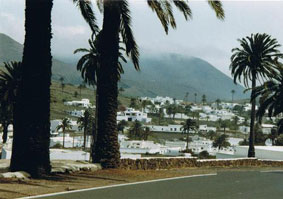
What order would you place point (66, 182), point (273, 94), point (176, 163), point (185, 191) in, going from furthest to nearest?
point (273, 94) → point (176, 163) → point (66, 182) → point (185, 191)

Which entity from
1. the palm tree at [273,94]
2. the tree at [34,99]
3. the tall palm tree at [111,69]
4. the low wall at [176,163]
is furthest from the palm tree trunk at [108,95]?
the palm tree at [273,94]

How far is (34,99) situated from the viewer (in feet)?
49.2

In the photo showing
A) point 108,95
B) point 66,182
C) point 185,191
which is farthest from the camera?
point 108,95

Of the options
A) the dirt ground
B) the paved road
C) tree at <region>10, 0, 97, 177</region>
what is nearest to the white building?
the dirt ground

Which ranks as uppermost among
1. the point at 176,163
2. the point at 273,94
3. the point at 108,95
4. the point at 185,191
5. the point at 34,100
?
the point at 273,94

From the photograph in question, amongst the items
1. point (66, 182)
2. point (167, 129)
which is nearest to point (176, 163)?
point (66, 182)

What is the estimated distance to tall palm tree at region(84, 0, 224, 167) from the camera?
61.4 feet

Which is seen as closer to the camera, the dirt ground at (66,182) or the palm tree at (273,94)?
the dirt ground at (66,182)

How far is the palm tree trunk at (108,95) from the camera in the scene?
18703 mm

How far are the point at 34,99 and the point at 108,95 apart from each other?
434 cm

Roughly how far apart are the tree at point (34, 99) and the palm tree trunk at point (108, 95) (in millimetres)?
3713

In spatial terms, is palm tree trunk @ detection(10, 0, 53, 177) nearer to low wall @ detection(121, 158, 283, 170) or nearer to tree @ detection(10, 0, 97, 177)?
tree @ detection(10, 0, 97, 177)

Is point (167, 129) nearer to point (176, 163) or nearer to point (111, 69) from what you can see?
point (176, 163)

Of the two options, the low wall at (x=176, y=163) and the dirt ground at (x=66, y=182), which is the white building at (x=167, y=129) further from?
the dirt ground at (x=66, y=182)
